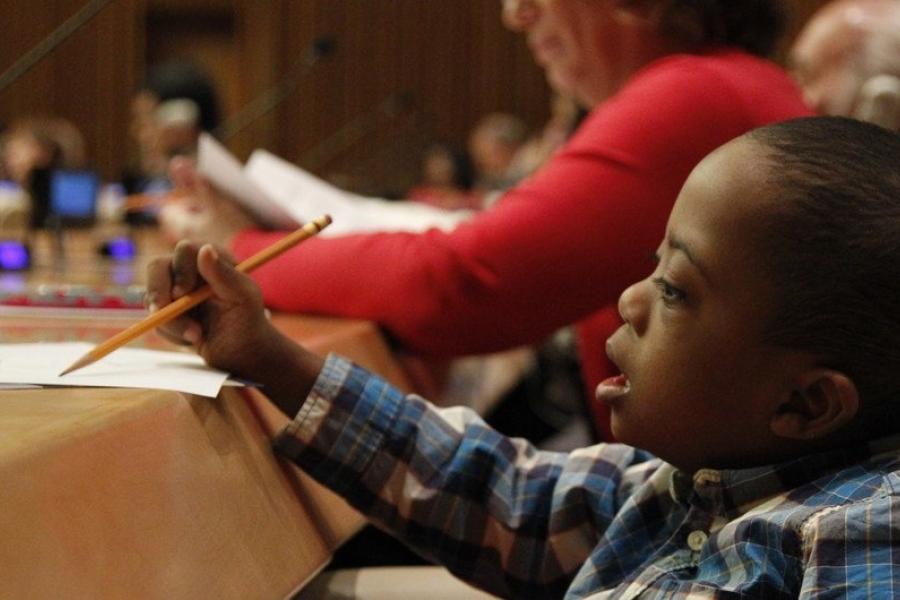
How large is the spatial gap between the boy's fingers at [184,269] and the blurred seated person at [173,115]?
3122mm

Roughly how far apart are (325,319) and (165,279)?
441mm

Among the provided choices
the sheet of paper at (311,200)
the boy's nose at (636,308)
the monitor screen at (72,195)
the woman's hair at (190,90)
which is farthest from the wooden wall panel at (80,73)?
the boy's nose at (636,308)

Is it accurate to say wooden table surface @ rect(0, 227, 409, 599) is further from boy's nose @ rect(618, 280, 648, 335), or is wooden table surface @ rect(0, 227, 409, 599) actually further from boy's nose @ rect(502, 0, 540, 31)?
boy's nose @ rect(502, 0, 540, 31)

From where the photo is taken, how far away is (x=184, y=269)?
945 mm

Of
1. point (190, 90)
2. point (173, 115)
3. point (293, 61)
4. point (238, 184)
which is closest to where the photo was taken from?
point (238, 184)

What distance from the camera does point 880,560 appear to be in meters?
0.66

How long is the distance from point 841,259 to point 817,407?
96 mm

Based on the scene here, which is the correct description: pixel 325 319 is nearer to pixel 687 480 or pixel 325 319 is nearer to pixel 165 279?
pixel 165 279

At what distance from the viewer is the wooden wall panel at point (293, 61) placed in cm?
877

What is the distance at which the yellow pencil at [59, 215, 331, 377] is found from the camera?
0.86m

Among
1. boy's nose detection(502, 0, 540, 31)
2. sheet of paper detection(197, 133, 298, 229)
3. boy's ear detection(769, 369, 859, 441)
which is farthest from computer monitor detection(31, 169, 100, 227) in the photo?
boy's ear detection(769, 369, 859, 441)

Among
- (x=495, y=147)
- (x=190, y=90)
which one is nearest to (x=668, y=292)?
(x=190, y=90)

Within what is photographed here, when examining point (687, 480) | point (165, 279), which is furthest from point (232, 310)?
point (687, 480)

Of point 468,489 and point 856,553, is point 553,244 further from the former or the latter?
point 856,553
